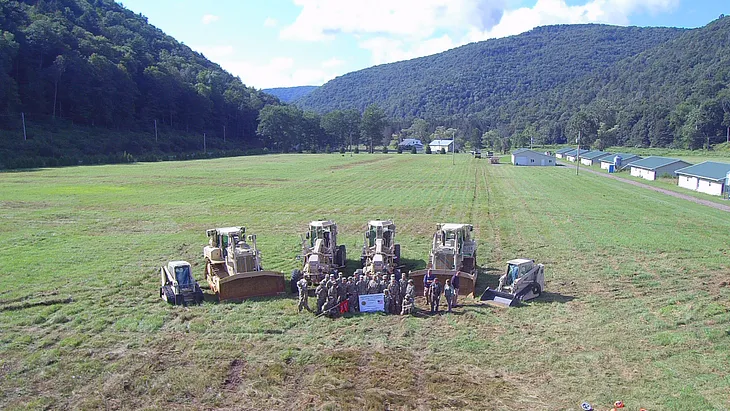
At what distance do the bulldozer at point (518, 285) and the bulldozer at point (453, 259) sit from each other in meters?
0.90

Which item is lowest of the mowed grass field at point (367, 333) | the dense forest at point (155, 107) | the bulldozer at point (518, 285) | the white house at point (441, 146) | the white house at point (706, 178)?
the mowed grass field at point (367, 333)

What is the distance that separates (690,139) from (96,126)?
13646 cm

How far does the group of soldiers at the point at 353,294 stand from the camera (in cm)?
1623

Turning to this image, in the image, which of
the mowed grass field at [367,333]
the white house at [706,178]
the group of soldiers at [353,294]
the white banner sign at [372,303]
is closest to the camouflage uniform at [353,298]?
the group of soldiers at [353,294]

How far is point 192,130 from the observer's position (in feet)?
458

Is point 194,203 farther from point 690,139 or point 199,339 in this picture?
point 690,139

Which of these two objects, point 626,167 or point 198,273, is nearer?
point 198,273

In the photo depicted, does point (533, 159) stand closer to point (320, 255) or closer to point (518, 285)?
point (518, 285)

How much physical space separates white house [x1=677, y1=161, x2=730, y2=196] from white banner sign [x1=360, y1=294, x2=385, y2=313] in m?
44.0

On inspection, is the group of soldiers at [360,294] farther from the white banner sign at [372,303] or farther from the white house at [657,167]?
the white house at [657,167]

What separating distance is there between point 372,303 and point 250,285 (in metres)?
4.32

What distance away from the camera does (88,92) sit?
340ft

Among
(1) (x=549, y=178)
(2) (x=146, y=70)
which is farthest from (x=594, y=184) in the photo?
(2) (x=146, y=70)

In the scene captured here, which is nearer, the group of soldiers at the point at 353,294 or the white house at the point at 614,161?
the group of soldiers at the point at 353,294
